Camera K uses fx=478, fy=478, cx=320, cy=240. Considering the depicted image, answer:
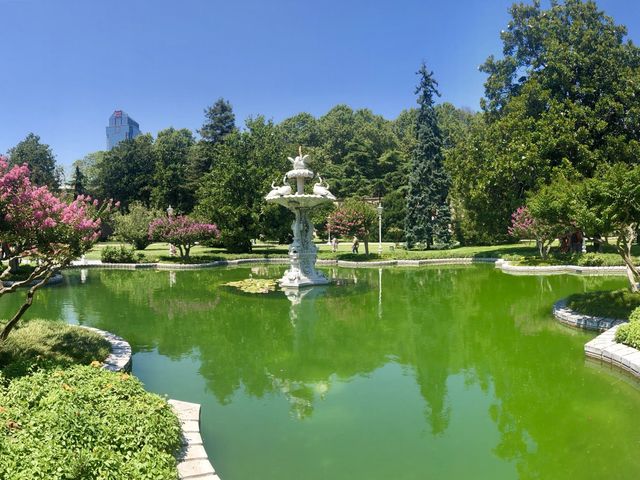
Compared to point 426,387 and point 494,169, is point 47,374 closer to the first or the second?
point 426,387

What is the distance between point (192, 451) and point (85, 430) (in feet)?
3.58

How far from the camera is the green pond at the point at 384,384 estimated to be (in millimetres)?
5254

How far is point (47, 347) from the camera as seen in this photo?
771cm

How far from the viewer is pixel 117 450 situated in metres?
4.34

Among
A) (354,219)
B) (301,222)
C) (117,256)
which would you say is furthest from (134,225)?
Answer: (301,222)

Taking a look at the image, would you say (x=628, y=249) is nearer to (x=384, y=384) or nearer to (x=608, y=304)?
(x=608, y=304)

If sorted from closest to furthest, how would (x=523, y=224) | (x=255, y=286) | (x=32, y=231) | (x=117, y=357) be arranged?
(x=32, y=231) → (x=117, y=357) → (x=255, y=286) → (x=523, y=224)

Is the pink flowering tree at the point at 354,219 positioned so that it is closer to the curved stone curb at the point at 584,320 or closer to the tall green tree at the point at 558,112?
the tall green tree at the point at 558,112

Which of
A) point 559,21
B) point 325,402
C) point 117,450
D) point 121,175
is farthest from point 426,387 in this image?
point 121,175

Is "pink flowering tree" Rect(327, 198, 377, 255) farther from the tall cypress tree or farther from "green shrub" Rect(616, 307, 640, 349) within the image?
"green shrub" Rect(616, 307, 640, 349)

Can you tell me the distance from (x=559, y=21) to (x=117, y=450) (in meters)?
30.3

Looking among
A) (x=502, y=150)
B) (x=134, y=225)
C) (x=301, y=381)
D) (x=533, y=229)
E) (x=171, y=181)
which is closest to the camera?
(x=301, y=381)

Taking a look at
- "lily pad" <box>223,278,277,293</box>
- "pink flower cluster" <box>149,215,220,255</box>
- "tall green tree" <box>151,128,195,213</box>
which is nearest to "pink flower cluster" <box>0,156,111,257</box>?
"lily pad" <box>223,278,277,293</box>

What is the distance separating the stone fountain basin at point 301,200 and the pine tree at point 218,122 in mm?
42772
